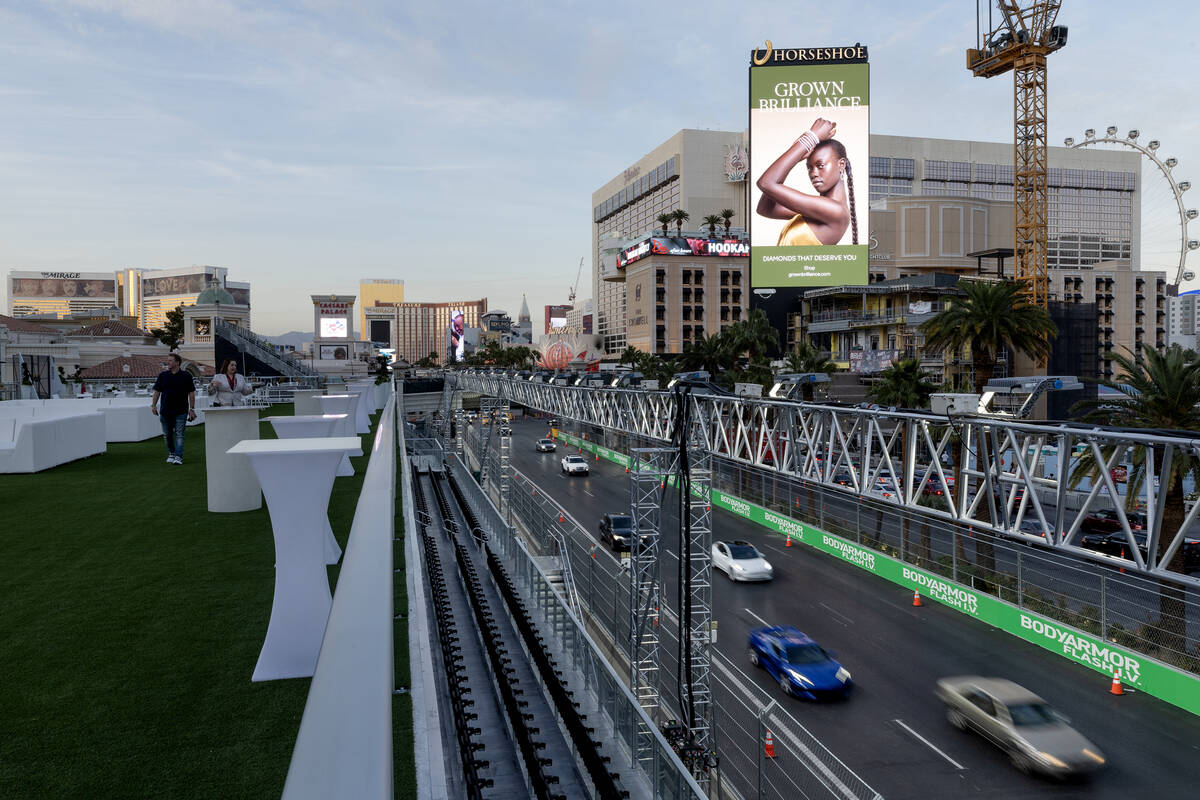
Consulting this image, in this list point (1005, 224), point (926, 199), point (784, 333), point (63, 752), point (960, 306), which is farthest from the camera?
point (1005, 224)

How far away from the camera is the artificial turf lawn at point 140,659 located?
4.82m

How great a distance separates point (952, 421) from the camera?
40.1 ft

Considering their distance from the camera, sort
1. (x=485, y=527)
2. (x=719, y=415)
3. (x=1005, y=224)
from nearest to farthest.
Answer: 1. (x=719, y=415)
2. (x=485, y=527)
3. (x=1005, y=224)

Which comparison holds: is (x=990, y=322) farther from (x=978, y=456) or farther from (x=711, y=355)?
(x=711, y=355)

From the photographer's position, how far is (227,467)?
1128 centimetres

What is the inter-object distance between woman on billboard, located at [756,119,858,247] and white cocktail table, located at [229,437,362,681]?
176ft

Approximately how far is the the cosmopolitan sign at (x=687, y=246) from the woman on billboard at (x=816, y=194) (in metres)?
47.1

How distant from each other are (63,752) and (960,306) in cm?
3078

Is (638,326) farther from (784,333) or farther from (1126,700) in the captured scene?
(1126,700)

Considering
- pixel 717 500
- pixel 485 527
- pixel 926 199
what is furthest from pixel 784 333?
pixel 485 527

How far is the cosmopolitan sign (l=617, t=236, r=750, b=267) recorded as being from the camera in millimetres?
103938

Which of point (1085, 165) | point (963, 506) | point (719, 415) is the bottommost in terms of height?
point (963, 506)

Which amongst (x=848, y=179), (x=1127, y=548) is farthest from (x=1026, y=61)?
(x=1127, y=548)

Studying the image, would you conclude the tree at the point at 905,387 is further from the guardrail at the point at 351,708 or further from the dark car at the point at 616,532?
the guardrail at the point at 351,708
